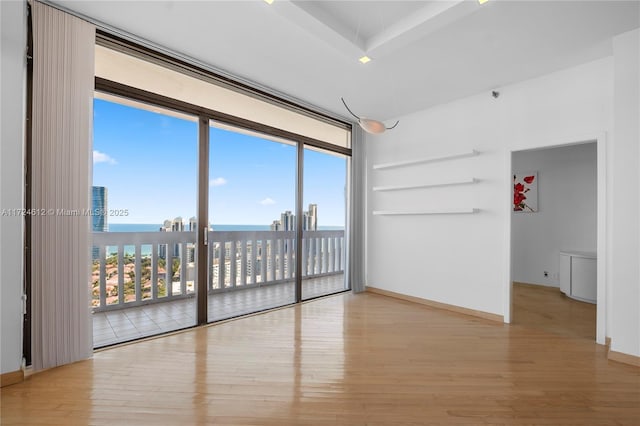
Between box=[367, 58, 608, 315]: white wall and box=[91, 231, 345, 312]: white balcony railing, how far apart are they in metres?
1.58

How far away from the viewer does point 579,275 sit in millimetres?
4180

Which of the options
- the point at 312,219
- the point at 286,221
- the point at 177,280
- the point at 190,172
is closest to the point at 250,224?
the point at 286,221

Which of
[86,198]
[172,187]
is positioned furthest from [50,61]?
[172,187]

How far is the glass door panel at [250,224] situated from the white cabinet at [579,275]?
4004 millimetres

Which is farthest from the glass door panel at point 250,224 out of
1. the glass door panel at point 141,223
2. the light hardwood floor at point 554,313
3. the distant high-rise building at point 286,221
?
the light hardwood floor at point 554,313

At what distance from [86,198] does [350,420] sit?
2.48 m

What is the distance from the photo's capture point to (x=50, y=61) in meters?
2.16

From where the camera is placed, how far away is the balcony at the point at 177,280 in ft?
10.9

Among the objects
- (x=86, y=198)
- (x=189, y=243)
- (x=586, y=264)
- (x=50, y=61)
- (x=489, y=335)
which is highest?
(x=50, y=61)

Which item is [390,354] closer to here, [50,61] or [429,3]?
[429,3]

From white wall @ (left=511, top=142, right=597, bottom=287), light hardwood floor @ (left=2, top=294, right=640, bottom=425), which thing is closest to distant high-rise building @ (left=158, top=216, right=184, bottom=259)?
light hardwood floor @ (left=2, top=294, right=640, bottom=425)

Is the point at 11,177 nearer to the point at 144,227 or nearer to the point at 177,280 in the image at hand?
the point at 144,227

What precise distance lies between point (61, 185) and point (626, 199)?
4.49 m

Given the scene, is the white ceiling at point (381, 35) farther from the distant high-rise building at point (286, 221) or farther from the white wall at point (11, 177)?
the distant high-rise building at point (286, 221)
